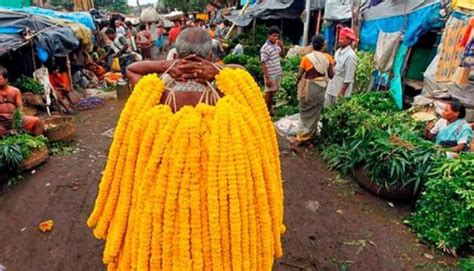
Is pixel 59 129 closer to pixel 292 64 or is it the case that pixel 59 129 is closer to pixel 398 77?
pixel 398 77

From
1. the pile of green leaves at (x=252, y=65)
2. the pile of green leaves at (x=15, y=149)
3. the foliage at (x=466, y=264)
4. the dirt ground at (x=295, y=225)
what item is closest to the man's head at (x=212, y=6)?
the pile of green leaves at (x=252, y=65)

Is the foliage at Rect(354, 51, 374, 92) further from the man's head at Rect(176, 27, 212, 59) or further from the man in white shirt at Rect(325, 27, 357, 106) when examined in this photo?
the man's head at Rect(176, 27, 212, 59)

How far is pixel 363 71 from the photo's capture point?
26.3 ft

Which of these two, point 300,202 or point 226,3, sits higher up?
point 226,3

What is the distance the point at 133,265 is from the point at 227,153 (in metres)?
0.75

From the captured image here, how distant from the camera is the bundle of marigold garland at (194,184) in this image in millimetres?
1550

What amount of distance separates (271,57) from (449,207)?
182 inches

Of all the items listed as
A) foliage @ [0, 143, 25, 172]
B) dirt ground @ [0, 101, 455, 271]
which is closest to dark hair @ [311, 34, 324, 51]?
dirt ground @ [0, 101, 455, 271]

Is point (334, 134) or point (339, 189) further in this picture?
point (334, 134)

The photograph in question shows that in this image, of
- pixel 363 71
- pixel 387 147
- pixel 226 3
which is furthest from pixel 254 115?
pixel 226 3

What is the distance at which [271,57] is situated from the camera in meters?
7.24

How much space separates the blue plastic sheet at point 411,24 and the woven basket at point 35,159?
7.07 metres

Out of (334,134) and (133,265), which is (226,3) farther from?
(133,265)

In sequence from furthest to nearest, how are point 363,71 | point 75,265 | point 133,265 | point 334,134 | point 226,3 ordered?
point 226,3 → point 363,71 → point 334,134 → point 75,265 → point 133,265
